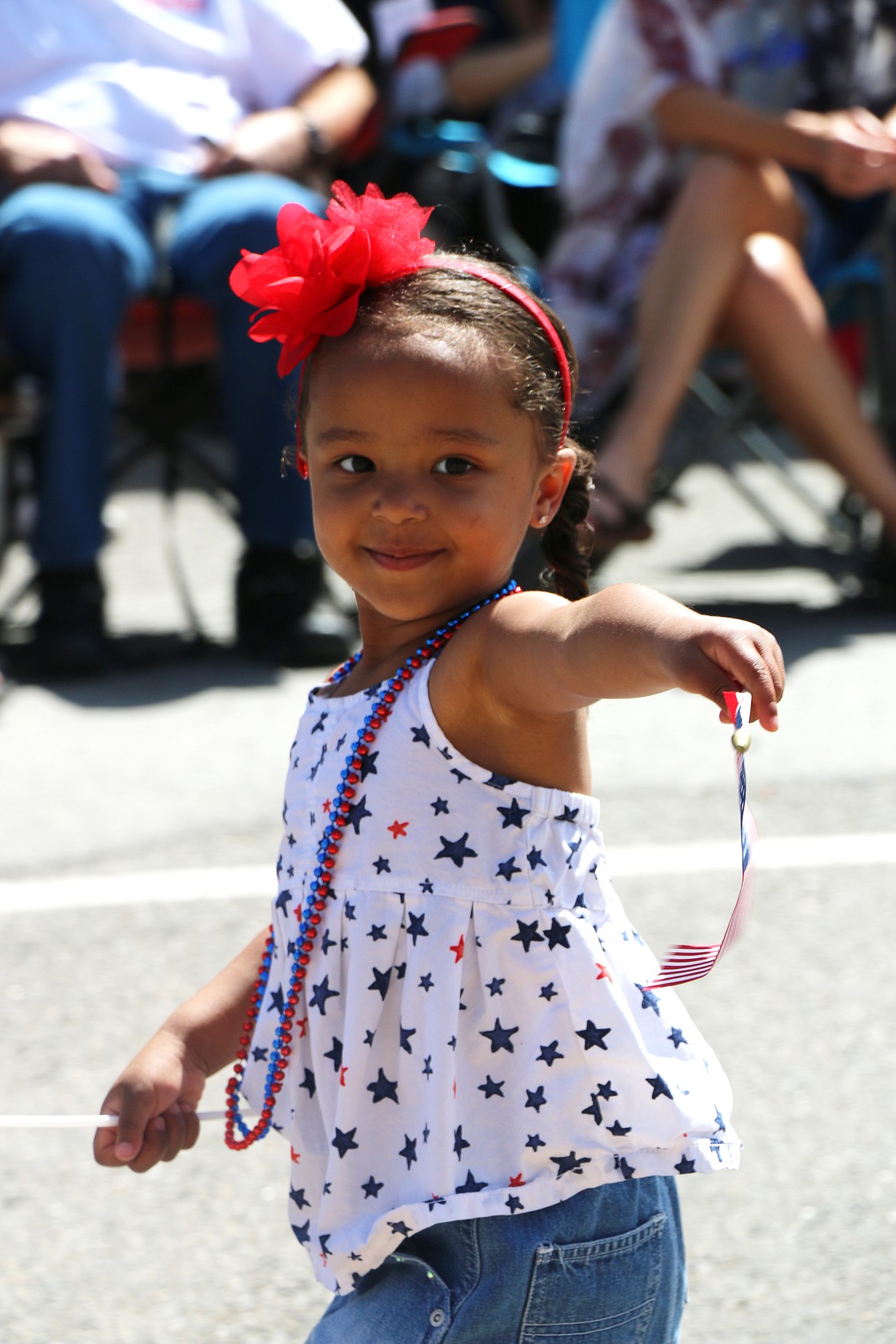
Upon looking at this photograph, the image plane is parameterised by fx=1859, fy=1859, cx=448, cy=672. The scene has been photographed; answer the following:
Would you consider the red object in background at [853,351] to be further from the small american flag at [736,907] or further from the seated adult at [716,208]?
the small american flag at [736,907]

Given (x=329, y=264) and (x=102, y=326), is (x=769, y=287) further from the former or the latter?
(x=329, y=264)

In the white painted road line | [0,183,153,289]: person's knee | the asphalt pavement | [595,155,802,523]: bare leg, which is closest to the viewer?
the asphalt pavement

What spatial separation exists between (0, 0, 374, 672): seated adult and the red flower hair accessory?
2.42 meters

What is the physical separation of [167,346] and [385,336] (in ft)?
9.28

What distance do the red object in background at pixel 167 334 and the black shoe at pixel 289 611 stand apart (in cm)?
55

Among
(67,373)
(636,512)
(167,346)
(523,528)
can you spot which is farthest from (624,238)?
(523,528)

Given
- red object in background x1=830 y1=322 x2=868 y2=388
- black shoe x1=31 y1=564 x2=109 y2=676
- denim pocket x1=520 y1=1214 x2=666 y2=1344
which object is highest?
denim pocket x1=520 y1=1214 x2=666 y2=1344

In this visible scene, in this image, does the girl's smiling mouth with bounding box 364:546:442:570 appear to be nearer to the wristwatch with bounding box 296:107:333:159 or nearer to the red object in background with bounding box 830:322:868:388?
the wristwatch with bounding box 296:107:333:159

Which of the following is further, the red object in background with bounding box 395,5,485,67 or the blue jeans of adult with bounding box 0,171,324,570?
the red object in background with bounding box 395,5,485,67

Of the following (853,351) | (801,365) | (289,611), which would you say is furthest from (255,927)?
(853,351)

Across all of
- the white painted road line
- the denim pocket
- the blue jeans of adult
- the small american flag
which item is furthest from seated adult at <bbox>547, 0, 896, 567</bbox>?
the small american flag

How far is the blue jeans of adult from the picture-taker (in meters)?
3.93

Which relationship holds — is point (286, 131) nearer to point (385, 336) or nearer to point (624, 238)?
point (624, 238)

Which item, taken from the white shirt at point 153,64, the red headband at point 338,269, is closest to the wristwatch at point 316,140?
the white shirt at point 153,64
